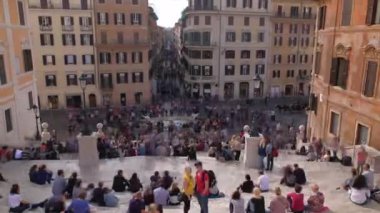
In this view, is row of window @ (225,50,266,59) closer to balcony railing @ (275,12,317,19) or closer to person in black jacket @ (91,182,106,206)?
balcony railing @ (275,12,317,19)

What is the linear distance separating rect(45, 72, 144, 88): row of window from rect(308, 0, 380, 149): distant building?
27410 mm

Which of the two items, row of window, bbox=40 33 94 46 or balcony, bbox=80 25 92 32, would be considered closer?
row of window, bbox=40 33 94 46

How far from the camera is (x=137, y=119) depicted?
37250 mm

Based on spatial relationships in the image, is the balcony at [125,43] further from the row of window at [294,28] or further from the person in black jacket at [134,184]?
the person in black jacket at [134,184]

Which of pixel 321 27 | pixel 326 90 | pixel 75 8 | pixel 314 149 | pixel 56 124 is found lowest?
pixel 56 124

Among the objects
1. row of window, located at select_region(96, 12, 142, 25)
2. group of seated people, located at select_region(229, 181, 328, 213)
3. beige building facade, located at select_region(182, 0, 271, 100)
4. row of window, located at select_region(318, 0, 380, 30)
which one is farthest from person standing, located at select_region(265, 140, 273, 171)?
beige building facade, located at select_region(182, 0, 271, 100)

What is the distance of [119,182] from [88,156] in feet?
11.9

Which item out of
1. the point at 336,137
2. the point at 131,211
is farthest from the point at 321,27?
the point at 131,211

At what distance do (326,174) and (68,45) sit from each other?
3720cm

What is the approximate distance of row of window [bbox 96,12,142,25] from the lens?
145ft

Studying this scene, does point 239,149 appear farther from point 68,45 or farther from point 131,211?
point 68,45

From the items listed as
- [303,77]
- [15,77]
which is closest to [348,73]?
[15,77]

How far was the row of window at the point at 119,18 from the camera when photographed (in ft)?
145

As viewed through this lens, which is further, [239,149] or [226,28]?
[226,28]
